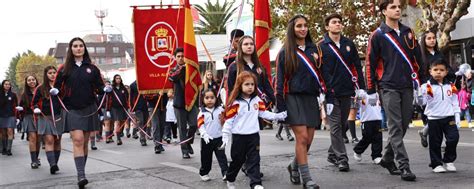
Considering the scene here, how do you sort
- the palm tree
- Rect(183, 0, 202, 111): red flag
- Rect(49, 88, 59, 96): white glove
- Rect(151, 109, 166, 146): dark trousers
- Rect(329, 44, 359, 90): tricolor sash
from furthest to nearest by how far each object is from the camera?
the palm tree < Rect(151, 109, 166, 146): dark trousers < Rect(183, 0, 202, 111): red flag < Rect(49, 88, 59, 96): white glove < Rect(329, 44, 359, 90): tricolor sash

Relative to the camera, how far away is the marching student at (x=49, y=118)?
32.2 ft

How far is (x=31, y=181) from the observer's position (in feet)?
29.2

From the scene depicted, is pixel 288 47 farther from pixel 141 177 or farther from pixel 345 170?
pixel 141 177

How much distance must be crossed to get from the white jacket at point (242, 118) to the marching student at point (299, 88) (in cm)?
26

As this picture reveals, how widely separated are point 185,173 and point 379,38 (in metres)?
3.28

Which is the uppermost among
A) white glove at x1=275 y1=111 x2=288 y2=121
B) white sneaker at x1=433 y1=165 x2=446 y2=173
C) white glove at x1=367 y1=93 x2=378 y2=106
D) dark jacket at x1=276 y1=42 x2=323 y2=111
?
dark jacket at x1=276 y1=42 x2=323 y2=111

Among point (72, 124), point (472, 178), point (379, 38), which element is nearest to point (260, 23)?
point (379, 38)

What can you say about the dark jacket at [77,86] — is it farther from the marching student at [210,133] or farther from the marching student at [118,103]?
the marching student at [118,103]

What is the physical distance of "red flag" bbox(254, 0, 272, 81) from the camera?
8758 mm

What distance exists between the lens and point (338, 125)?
7730 millimetres

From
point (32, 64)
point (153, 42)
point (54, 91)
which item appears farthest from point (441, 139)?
point (32, 64)

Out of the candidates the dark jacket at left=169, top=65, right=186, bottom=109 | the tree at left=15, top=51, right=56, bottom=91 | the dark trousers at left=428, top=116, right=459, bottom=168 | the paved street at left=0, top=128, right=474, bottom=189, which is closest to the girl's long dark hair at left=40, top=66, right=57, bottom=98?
the paved street at left=0, top=128, right=474, bottom=189

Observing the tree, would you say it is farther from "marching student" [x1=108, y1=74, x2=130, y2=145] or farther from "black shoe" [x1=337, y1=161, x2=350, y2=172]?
"black shoe" [x1=337, y1=161, x2=350, y2=172]

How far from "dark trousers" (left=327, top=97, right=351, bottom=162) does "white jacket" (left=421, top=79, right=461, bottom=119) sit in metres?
0.97
